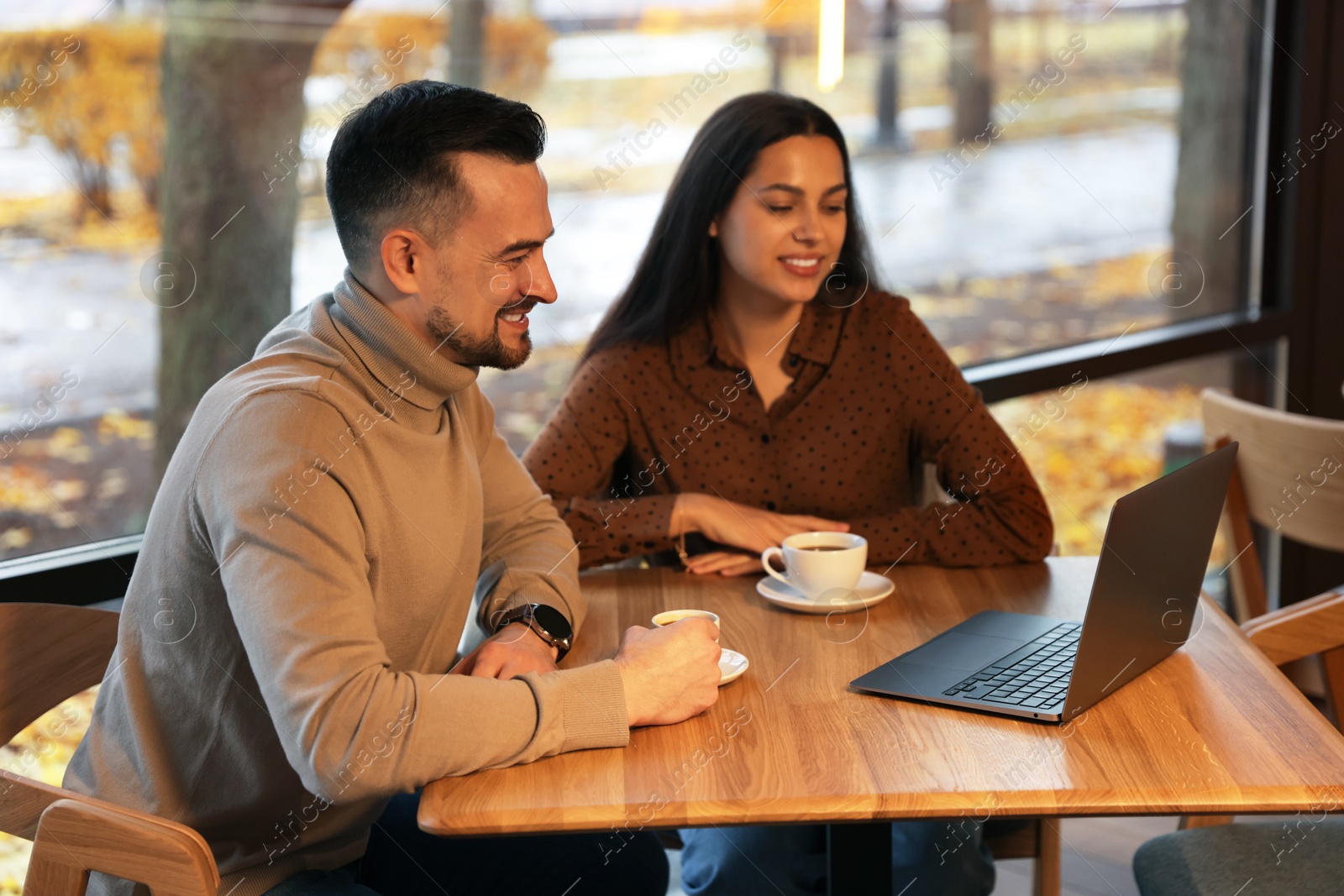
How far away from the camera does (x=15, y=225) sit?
1.75 m

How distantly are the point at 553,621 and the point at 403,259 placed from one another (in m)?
0.45

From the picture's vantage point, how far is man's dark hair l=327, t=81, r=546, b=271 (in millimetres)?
1326

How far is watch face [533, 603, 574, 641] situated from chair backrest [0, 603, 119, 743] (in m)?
0.49

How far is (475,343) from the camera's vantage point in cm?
140

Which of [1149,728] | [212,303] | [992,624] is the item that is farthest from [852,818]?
[212,303]

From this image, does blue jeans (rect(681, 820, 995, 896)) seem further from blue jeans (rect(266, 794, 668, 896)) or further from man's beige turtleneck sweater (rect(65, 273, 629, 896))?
man's beige turtleneck sweater (rect(65, 273, 629, 896))

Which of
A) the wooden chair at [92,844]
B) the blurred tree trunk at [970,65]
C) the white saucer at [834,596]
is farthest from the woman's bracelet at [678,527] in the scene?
the blurred tree trunk at [970,65]

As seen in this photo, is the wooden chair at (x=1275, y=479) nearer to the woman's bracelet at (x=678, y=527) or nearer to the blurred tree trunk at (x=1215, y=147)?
the woman's bracelet at (x=678, y=527)

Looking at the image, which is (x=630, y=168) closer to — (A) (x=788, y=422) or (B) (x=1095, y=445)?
(A) (x=788, y=422)

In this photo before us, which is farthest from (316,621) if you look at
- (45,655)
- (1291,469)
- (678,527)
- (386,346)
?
(1291,469)

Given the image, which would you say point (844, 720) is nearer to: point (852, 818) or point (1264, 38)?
point (852, 818)

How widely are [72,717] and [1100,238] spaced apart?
2.72 m

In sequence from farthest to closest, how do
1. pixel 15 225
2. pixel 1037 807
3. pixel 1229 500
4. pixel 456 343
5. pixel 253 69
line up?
pixel 1229 500, pixel 253 69, pixel 15 225, pixel 456 343, pixel 1037 807

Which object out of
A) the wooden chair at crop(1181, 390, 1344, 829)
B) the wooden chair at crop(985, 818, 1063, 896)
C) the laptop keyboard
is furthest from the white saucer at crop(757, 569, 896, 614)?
the wooden chair at crop(1181, 390, 1344, 829)
